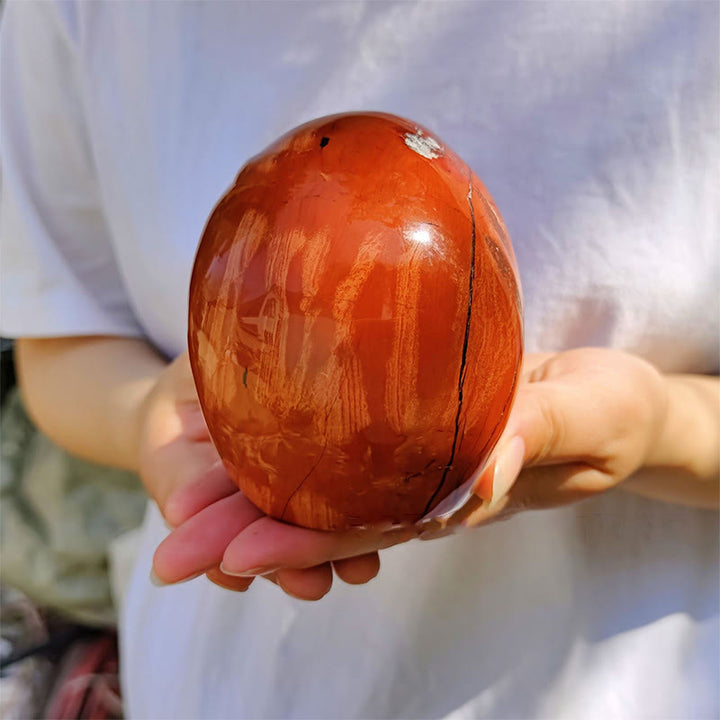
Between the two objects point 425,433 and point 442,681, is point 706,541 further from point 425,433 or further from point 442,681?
point 425,433

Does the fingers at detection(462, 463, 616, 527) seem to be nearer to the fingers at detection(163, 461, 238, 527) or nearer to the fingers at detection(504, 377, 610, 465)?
the fingers at detection(504, 377, 610, 465)

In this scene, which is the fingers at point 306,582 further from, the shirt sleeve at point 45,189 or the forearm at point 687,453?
the shirt sleeve at point 45,189

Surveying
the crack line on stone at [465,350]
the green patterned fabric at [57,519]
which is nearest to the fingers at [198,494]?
the crack line on stone at [465,350]

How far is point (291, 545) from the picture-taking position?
43 cm

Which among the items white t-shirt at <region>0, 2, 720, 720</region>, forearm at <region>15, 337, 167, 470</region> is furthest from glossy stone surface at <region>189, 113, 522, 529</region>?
forearm at <region>15, 337, 167, 470</region>

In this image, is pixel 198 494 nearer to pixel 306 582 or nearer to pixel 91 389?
pixel 306 582

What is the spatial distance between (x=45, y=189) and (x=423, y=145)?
0.47 m

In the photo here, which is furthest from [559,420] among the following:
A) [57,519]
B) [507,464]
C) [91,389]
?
[57,519]

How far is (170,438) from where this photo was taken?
576mm

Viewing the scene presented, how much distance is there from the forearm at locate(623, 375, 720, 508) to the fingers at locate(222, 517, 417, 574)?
0.23 m

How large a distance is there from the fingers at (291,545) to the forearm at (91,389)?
0.31m

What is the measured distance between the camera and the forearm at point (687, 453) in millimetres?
590

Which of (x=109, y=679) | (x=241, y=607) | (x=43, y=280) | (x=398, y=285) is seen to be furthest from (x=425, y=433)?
(x=109, y=679)

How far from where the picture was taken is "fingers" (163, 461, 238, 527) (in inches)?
18.7
